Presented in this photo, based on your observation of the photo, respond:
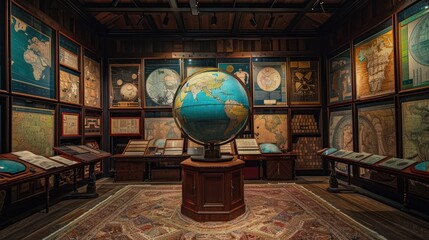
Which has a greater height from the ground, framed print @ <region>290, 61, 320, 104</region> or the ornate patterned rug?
framed print @ <region>290, 61, 320, 104</region>

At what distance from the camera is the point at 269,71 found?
7.14 m

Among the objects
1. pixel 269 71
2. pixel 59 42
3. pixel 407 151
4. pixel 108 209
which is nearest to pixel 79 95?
pixel 59 42

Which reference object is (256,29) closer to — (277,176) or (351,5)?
(351,5)

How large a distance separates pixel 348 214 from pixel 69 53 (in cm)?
693

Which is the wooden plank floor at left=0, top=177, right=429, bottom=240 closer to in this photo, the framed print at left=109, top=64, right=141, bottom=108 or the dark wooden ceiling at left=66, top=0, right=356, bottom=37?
the framed print at left=109, top=64, right=141, bottom=108

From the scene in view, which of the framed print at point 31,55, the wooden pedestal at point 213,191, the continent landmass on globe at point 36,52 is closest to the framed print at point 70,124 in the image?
the framed print at point 31,55

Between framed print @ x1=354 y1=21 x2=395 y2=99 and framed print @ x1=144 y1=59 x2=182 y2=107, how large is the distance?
4932 mm

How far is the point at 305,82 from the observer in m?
7.13

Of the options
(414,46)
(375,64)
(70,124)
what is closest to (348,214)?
(414,46)

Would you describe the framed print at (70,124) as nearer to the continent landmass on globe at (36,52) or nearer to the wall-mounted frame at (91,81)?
the wall-mounted frame at (91,81)

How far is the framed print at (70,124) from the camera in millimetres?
5227

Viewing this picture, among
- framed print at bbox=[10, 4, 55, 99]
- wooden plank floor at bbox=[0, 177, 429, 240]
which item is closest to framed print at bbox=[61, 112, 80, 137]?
framed print at bbox=[10, 4, 55, 99]

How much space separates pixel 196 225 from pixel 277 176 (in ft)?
12.2

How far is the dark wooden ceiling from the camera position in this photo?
19.0ft
